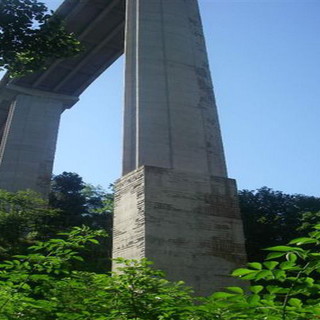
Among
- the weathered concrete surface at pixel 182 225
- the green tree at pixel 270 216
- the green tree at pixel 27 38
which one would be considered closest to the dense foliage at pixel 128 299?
the weathered concrete surface at pixel 182 225

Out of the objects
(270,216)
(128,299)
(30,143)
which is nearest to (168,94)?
(128,299)

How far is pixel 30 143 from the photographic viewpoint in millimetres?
25578

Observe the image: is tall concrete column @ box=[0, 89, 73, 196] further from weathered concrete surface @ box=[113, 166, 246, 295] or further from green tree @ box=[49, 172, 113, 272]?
weathered concrete surface @ box=[113, 166, 246, 295]

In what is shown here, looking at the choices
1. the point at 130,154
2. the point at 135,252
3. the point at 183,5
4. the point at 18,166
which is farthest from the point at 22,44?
the point at 18,166

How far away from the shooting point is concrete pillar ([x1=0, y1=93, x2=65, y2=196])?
24.3 metres

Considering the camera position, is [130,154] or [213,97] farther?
[213,97]

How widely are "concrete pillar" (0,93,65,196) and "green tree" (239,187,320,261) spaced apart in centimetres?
1551

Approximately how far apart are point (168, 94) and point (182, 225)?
13.7ft

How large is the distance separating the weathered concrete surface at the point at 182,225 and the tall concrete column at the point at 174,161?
2 cm

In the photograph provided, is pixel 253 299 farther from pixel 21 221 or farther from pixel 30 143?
pixel 30 143

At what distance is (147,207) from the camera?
9469 mm

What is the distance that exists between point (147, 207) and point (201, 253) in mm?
1635

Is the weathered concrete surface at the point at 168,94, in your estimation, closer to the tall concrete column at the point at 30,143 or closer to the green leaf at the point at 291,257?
the green leaf at the point at 291,257

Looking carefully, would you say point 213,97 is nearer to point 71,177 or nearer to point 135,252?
point 135,252
